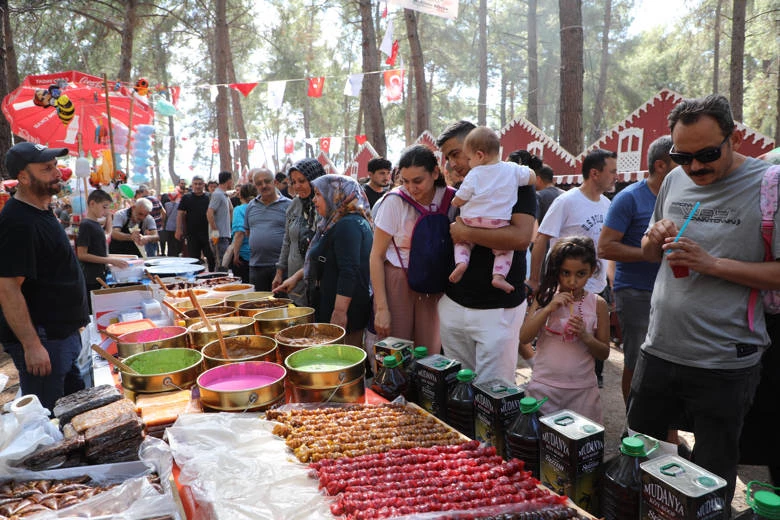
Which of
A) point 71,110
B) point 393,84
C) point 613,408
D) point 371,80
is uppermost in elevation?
point 393,84

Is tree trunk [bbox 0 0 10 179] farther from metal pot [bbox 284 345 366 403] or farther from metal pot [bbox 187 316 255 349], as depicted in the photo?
metal pot [bbox 284 345 366 403]

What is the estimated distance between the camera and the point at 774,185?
1683mm

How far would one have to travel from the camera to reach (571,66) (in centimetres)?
769

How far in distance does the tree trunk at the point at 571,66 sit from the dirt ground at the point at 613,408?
14.0ft

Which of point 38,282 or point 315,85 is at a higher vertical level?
point 315,85

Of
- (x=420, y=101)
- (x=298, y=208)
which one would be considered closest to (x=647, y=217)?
(x=298, y=208)

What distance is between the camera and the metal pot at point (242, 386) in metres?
1.82

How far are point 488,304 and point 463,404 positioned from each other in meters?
0.79

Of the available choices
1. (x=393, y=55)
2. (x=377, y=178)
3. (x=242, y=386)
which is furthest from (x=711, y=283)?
(x=393, y=55)

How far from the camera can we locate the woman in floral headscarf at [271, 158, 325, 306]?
3.57 m

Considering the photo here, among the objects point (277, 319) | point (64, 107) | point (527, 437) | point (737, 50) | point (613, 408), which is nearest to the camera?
point (527, 437)

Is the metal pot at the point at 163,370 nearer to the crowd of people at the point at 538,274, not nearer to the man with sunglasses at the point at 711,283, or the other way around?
the crowd of people at the point at 538,274

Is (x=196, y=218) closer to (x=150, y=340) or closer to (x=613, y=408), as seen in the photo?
(x=150, y=340)

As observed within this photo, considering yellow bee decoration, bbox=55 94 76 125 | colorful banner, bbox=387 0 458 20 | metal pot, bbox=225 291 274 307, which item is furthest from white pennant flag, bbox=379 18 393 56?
metal pot, bbox=225 291 274 307
